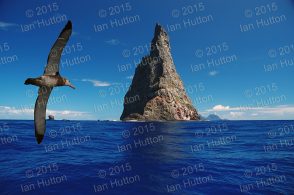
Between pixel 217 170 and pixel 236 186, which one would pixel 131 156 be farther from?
pixel 236 186

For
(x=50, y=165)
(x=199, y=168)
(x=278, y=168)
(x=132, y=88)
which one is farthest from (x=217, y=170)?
(x=132, y=88)

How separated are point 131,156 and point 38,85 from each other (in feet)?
51.6

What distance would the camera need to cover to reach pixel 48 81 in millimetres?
10305

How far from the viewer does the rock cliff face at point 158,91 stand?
132 meters

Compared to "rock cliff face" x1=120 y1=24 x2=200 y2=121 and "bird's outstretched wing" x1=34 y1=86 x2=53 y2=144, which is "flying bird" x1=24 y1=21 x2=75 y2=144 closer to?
"bird's outstretched wing" x1=34 y1=86 x2=53 y2=144

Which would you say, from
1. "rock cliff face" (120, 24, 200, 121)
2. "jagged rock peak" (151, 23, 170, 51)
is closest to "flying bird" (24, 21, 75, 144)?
"rock cliff face" (120, 24, 200, 121)

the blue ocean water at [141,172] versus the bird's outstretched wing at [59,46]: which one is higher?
the bird's outstretched wing at [59,46]

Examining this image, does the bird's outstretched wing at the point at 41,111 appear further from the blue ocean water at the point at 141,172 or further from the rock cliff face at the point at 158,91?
the rock cliff face at the point at 158,91

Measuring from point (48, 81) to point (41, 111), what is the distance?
3.92ft

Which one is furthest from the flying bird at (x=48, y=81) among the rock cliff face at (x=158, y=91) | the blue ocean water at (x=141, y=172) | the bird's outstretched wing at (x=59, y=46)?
the rock cliff face at (x=158, y=91)

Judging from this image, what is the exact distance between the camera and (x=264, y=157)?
25172 millimetres

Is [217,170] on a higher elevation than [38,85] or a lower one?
lower

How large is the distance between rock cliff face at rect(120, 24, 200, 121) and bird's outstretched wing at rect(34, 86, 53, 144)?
116031mm

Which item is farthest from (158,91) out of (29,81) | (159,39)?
(29,81)
